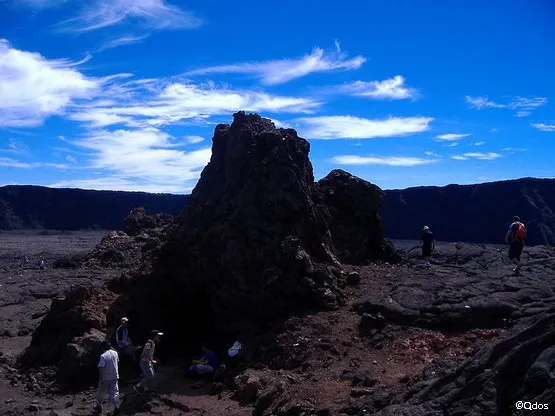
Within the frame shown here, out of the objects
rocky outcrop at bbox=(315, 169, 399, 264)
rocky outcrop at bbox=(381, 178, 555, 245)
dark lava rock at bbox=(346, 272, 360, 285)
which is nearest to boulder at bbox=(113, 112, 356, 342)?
dark lava rock at bbox=(346, 272, 360, 285)

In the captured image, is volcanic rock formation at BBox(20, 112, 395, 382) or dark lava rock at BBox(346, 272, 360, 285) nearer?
volcanic rock formation at BBox(20, 112, 395, 382)

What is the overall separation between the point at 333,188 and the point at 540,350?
12474 mm

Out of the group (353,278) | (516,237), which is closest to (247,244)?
(353,278)

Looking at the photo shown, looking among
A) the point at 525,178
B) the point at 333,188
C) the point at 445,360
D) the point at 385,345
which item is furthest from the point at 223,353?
the point at 525,178

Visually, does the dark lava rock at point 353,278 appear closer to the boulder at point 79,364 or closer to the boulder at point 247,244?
the boulder at point 247,244

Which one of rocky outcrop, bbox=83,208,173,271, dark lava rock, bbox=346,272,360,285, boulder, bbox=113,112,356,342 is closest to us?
boulder, bbox=113,112,356,342

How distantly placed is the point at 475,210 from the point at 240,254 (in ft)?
168

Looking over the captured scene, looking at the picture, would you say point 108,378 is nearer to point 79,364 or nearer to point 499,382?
point 79,364

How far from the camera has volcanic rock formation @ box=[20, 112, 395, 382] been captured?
13.7m

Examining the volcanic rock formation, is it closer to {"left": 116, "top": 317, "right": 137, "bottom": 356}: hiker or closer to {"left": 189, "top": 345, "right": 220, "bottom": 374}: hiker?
{"left": 189, "top": 345, "right": 220, "bottom": 374}: hiker

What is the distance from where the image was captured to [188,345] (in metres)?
15.3

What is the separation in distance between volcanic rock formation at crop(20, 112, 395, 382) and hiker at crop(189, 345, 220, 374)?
975 mm

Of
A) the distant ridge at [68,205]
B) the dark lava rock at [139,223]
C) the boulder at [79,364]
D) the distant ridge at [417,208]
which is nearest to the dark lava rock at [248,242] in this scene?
the boulder at [79,364]

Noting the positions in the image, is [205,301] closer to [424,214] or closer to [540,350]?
[540,350]
